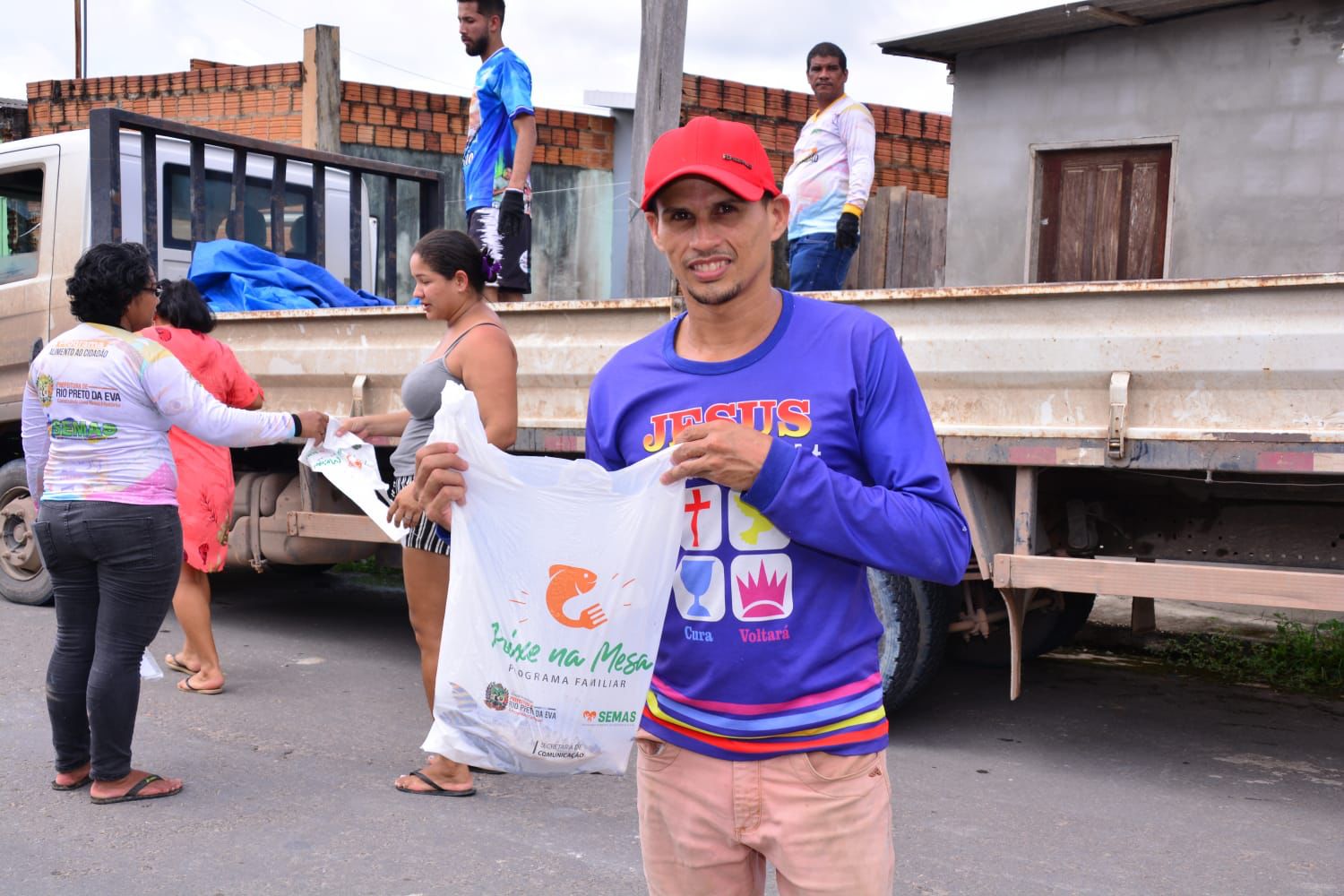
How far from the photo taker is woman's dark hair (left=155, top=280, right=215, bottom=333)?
526 centimetres

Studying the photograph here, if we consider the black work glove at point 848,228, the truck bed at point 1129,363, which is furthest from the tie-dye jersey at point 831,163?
the truck bed at point 1129,363

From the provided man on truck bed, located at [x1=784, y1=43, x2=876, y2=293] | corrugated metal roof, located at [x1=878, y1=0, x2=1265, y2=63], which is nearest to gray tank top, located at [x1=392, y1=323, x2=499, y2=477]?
man on truck bed, located at [x1=784, y1=43, x2=876, y2=293]

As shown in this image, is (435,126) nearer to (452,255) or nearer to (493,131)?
(493,131)

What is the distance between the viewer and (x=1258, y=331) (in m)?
3.83

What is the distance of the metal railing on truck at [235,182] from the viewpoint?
6.66m

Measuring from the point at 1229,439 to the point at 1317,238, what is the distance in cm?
599

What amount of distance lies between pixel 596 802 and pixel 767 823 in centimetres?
242

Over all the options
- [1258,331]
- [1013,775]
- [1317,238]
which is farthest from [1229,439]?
[1317,238]

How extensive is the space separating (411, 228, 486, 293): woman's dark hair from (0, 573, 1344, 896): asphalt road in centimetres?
164

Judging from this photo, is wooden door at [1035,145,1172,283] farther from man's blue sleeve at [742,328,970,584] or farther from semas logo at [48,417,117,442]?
man's blue sleeve at [742,328,970,584]

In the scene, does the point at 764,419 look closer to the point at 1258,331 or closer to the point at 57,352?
the point at 1258,331

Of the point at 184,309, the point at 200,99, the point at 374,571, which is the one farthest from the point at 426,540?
the point at 200,99

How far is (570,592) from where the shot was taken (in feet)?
6.32

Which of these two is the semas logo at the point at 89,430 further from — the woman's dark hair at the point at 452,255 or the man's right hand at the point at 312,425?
the woman's dark hair at the point at 452,255
